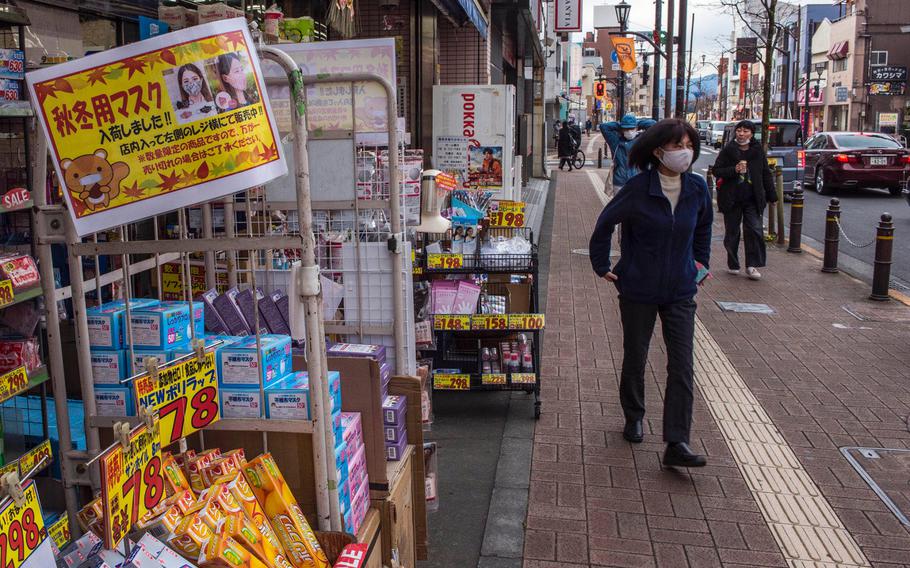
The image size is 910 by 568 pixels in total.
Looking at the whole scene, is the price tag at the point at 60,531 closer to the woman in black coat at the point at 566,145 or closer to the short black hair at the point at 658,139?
the short black hair at the point at 658,139

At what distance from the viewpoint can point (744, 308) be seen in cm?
893

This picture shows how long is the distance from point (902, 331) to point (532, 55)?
835 inches

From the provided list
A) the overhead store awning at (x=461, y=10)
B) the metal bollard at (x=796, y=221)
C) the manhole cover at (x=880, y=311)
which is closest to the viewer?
the manhole cover at (x=880, y=311)

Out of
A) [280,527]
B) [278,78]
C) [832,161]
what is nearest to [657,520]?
[280,527]

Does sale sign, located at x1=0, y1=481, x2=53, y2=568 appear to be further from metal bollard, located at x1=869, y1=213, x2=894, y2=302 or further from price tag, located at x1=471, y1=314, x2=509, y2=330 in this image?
metal bollard, located at x1=869, y1=213, x2=894, y2=302

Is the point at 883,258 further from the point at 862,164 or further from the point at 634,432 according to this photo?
the point at 862,164

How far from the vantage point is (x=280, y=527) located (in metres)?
2.64

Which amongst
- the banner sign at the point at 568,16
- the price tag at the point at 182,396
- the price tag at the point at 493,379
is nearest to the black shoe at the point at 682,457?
the price tag at the point at 493,379

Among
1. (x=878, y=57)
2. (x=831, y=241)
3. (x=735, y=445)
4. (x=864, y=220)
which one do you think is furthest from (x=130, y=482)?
(x=878, y=57)

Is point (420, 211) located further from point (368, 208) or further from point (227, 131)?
point (227, 131)

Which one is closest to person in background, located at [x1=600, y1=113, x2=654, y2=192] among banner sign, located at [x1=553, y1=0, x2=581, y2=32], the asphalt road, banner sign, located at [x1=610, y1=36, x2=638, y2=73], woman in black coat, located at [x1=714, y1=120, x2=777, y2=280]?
woman in black coat, located at [x1=714, y1=120, x2=777, y2=280]

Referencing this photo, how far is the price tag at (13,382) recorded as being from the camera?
239cm

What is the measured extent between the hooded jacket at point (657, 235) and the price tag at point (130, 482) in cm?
305

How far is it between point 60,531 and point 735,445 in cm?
396
